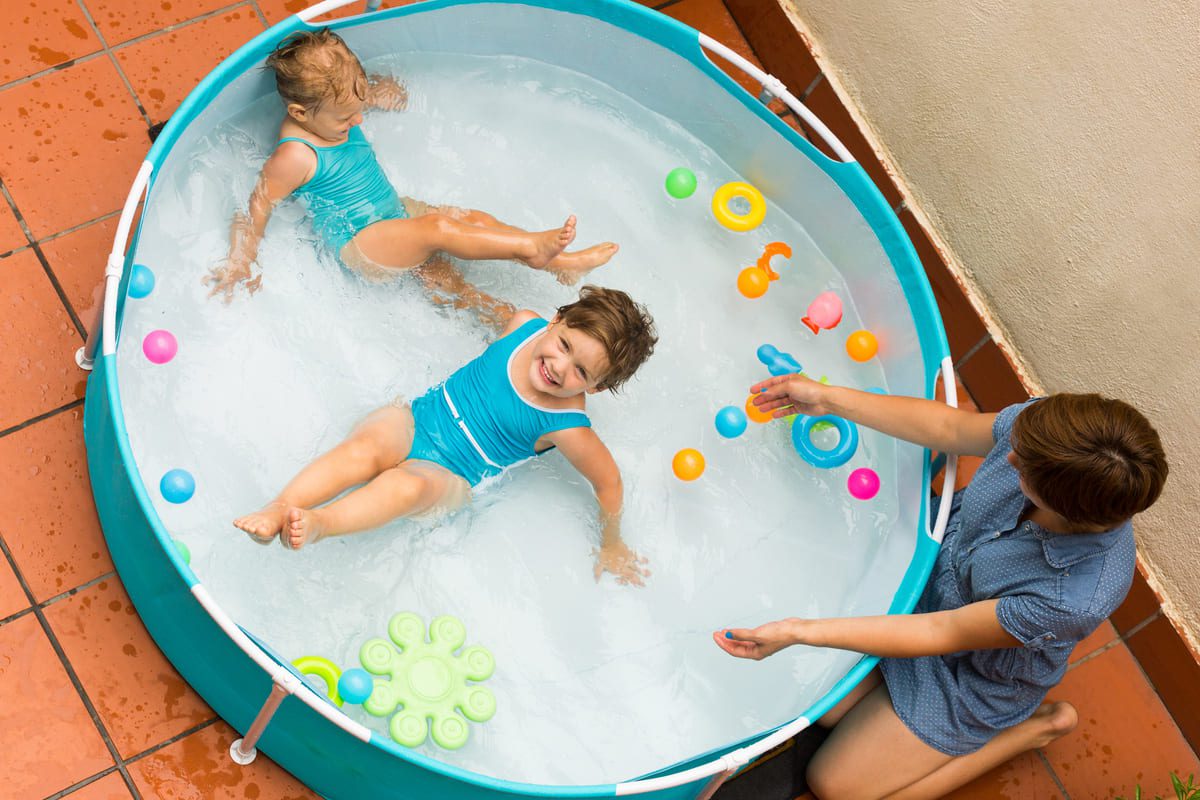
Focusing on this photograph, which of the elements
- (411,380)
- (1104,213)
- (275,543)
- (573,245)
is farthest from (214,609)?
(1104,213)

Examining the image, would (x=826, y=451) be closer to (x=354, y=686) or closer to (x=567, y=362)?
(x=567, y=362)

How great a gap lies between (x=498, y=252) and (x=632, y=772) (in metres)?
0.84

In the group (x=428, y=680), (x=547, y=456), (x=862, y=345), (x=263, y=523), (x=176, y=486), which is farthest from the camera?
(x=862, y=345)

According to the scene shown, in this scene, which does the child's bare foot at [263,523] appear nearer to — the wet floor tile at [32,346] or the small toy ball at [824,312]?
the wet floor tile at [32,346]

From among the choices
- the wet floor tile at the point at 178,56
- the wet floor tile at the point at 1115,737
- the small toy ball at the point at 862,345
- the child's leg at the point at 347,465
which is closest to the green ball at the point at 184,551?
the child's leg at the point at 347,465

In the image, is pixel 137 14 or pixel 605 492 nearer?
pixel 605 492

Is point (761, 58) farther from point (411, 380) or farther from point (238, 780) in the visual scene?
point (238, 780)

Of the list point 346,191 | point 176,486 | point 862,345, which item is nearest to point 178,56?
point 346,191

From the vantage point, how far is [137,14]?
6.68 feet

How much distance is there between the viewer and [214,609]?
134 cm

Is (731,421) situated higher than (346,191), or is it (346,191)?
(346,191)

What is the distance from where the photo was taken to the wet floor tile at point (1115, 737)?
6.24 feet

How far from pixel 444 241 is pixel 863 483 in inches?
31.6

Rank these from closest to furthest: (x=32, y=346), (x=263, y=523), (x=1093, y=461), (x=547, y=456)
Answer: (x=1093, y=461) < (x=263, y=523) < (x=32, y=346) < (x=547, y=456)
